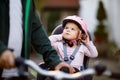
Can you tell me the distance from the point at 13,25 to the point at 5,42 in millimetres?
137

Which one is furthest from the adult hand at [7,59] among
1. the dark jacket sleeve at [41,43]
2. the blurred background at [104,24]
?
the blurred background at [104,24]

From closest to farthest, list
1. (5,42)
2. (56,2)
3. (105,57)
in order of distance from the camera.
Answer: (5,42), (105,57), (56,2)

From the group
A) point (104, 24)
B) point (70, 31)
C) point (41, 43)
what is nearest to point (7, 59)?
point (41, 43)

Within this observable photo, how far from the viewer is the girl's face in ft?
15.4

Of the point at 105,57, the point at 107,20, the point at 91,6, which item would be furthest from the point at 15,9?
the point at 91,6

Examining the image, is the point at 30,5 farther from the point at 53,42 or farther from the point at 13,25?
the point at 53,42

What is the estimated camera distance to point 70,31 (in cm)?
467

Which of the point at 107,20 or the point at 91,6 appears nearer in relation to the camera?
the point at 107,20

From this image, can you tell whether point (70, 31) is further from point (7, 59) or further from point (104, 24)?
point (104, 24)

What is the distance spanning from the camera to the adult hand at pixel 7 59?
10.6ft

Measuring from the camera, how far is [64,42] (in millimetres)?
4762

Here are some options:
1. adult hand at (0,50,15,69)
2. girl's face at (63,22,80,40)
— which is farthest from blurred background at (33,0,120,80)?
adult hand at (0,50,15,69)

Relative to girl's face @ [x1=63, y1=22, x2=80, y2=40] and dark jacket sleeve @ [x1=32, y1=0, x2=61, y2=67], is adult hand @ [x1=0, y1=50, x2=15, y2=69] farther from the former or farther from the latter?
girl's face @ [x1=63, y1=22, x2=80, y2=40]

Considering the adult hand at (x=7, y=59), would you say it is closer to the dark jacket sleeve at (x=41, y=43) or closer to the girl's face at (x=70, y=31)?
the dark jacket sleeve at (x=41, y=43)
